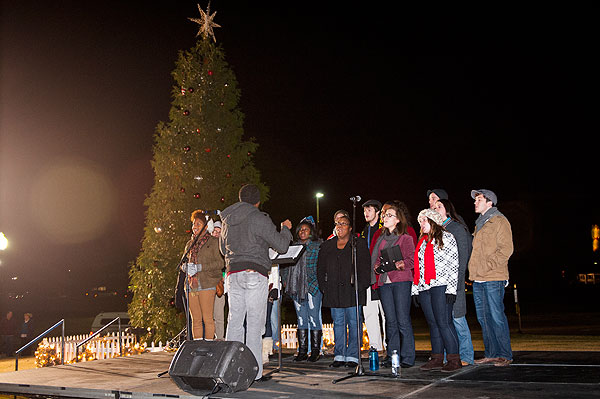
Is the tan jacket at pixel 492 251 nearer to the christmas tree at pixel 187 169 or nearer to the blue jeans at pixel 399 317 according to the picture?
the blue jeans at pixel 399 317

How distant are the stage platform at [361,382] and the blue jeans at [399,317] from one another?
0.89 ft

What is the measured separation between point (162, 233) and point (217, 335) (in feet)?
16.2

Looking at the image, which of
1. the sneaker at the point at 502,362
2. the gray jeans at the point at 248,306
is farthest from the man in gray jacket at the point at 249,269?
the sneaker at the point at 502,362

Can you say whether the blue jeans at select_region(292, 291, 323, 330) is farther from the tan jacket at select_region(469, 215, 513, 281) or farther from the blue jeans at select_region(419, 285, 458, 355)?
the tan jacket at select_region(469, 215, 513, 281)

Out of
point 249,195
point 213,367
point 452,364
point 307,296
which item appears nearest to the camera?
point 213,367

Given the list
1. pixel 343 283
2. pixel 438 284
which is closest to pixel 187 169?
pixel 343 283

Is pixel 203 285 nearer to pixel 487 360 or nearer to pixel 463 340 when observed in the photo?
pixel 463 340

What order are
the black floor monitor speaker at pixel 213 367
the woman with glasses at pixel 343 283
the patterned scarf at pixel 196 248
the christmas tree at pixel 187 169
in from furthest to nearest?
1. the christmas tree at pixel 187 169
2. the patterned scarf at pixel 196 248
3. the woman with glasses at pixel 343 283
4. the black floor monitor speaker at pixel 213 367

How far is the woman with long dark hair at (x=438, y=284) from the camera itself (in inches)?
275

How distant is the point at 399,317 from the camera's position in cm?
732

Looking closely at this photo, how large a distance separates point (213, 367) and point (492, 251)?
396 centimetres

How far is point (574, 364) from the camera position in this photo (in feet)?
23.3

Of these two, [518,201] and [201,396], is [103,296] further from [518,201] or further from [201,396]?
[201,396]

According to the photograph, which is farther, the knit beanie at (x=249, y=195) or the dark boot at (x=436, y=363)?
the dark boot at (x=436, y=363)
